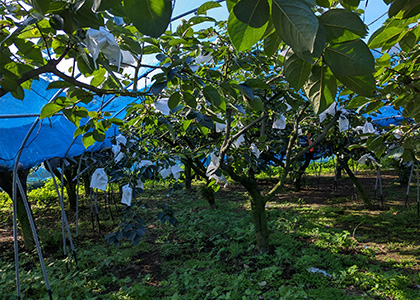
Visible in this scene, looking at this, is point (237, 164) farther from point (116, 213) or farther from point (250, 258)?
point (116, 213)

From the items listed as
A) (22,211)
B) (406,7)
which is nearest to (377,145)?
(406,7)

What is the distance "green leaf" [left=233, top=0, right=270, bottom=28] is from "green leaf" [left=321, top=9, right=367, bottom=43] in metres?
0.08

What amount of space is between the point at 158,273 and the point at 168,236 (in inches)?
38.8

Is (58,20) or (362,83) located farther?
(58,20)

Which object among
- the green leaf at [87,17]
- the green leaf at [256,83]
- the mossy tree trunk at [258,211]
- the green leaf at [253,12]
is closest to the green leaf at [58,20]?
the green leaf at [87,17]

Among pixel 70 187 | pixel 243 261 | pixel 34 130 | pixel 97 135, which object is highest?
pixel 34 130

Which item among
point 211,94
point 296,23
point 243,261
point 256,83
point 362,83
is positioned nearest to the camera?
point 296,23

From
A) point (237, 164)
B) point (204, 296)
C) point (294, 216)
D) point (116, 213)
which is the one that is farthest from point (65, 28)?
point (116, 213)

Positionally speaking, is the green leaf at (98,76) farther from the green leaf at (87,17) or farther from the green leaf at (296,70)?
the green leaf at (296,70)

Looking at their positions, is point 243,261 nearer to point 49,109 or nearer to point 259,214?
point 259,214

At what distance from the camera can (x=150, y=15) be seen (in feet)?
0.99

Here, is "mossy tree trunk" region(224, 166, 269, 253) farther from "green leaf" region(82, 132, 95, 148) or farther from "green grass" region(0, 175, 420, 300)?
"green leaf" region(82, 132, 95, 148)

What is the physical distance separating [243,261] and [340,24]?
2.72 metres

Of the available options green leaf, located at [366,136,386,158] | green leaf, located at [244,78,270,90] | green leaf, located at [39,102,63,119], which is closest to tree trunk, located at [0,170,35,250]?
green leaf, located at [39,102,63,119]
